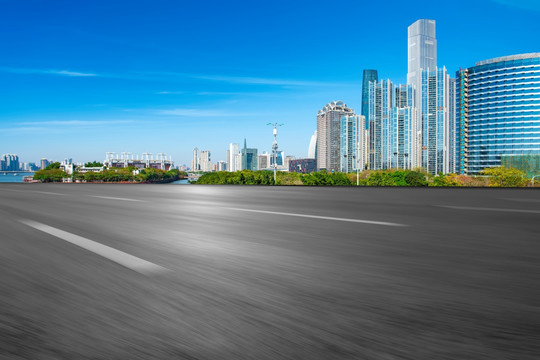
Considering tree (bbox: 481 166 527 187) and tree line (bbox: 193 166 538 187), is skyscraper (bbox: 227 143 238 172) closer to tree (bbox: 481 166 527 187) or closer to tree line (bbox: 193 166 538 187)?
tree line (bbox: 193 166 538 187)

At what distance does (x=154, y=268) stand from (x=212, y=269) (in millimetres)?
374

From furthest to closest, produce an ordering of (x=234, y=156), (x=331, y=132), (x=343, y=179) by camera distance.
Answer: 1. (x=234, y=156)
2. (x=331, y=132)
3. (x=343, y=179)

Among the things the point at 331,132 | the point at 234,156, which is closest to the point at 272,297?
the point at 331,132

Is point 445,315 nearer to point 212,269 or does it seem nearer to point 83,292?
point 212,269

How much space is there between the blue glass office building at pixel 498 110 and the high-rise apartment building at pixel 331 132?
163 ft

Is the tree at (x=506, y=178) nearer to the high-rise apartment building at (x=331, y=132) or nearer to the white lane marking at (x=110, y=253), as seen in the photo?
the white lane marking at (x=110, y=253)

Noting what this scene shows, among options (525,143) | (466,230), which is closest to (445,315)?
(466,230)

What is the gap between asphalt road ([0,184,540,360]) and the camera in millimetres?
1403

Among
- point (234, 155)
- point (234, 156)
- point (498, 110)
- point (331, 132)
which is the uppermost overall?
point (498, 110)

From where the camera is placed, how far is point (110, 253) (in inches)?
127

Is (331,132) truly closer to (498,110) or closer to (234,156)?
(234,156)

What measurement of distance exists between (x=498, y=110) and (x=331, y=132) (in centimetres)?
6704

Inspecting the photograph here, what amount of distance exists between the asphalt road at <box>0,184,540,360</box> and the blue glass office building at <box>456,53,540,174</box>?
582 ft

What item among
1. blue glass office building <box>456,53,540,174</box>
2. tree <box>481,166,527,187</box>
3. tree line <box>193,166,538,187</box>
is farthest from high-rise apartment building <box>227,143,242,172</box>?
tree <box>481,166,527,187</box>
